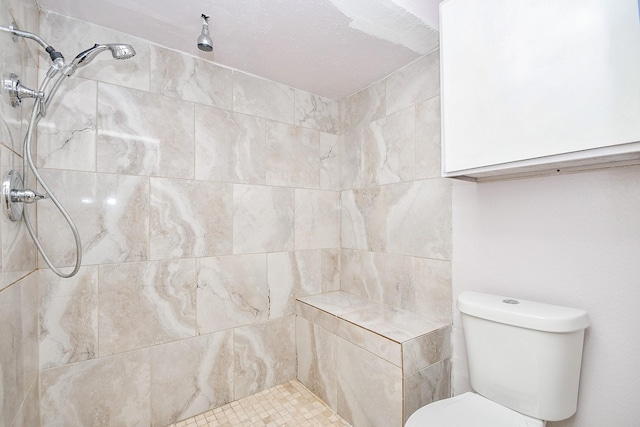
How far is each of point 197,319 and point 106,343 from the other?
0.41 meters

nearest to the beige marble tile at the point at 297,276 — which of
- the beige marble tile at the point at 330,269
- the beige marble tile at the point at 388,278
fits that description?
the beige marble tile at the point at 330,269

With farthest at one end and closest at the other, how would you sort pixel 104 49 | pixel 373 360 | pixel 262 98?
1. pixel 262 98
2. pixel 373 360
3. pixel 104 49

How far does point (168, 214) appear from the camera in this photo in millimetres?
1570

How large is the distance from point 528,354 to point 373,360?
65 cm

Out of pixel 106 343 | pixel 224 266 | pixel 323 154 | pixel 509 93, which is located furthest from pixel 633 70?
pixel 106 343

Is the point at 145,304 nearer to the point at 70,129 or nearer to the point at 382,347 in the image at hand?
the point at 70,129

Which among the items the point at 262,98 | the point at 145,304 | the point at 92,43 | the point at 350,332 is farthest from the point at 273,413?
the point at 92,43

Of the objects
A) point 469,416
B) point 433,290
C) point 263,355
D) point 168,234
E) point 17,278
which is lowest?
point 263,355

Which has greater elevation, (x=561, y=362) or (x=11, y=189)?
(x=11, y=189)

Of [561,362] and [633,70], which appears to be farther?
[561,362]

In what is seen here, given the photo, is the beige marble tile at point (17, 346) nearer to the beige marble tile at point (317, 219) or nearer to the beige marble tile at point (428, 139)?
the beige marble tile at point (317, 219)

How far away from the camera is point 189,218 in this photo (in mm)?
1630

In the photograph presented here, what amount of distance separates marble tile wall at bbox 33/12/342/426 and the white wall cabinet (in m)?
1.15

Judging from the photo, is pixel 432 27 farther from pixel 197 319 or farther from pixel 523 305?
pixel 197 319
